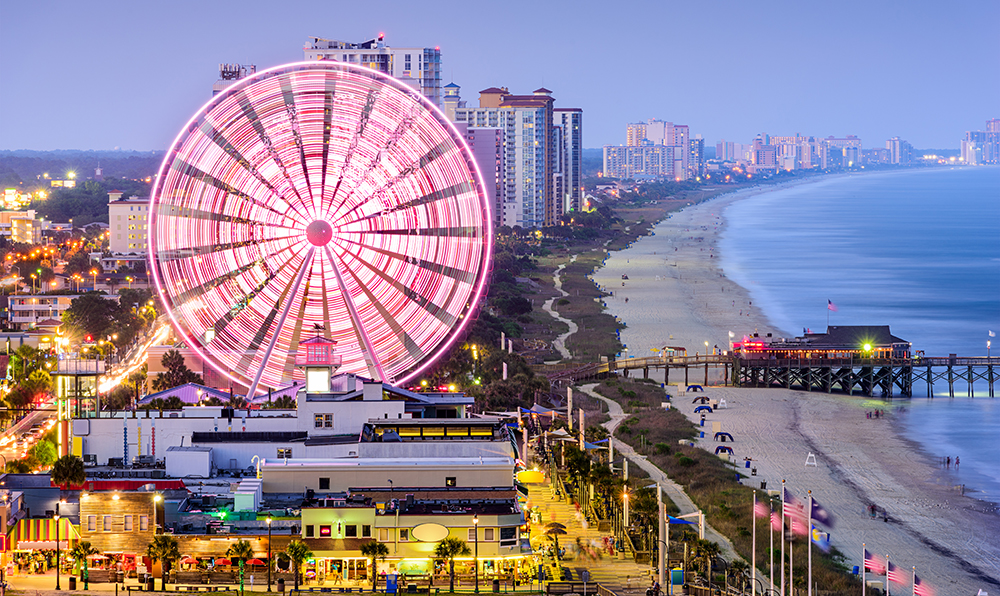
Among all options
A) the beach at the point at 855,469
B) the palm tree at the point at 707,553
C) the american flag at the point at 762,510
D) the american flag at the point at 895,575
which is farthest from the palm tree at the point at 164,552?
the american flag at the point at 762,510

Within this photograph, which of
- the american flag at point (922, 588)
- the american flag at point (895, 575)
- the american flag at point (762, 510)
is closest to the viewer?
the american flag at point (895, 575)

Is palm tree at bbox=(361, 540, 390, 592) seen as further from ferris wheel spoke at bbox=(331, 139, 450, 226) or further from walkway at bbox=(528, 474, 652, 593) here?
ferris wheel spoke at bbox=(331, 139, 450, 226)

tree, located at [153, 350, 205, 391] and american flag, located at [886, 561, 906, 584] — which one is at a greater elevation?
tree, located at [153, 350, 205, 391]

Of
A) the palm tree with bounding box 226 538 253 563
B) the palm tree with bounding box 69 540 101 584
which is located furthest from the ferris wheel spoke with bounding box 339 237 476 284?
the palm tree with bounding box 69 540 101 584

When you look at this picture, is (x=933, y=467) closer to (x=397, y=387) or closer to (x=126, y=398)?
(x=397, y=387)

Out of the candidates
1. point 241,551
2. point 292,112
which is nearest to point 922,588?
point 241,551

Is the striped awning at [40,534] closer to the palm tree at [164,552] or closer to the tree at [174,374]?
the palm tree at [164,552]

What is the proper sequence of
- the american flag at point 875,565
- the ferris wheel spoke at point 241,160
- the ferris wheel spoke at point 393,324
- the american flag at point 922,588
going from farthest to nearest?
the ferris wheel spoke at point 393,324 → the ferris wheel spoke at point 241,160 → the american flag at point 922,588 → the american flag at point 875,565
